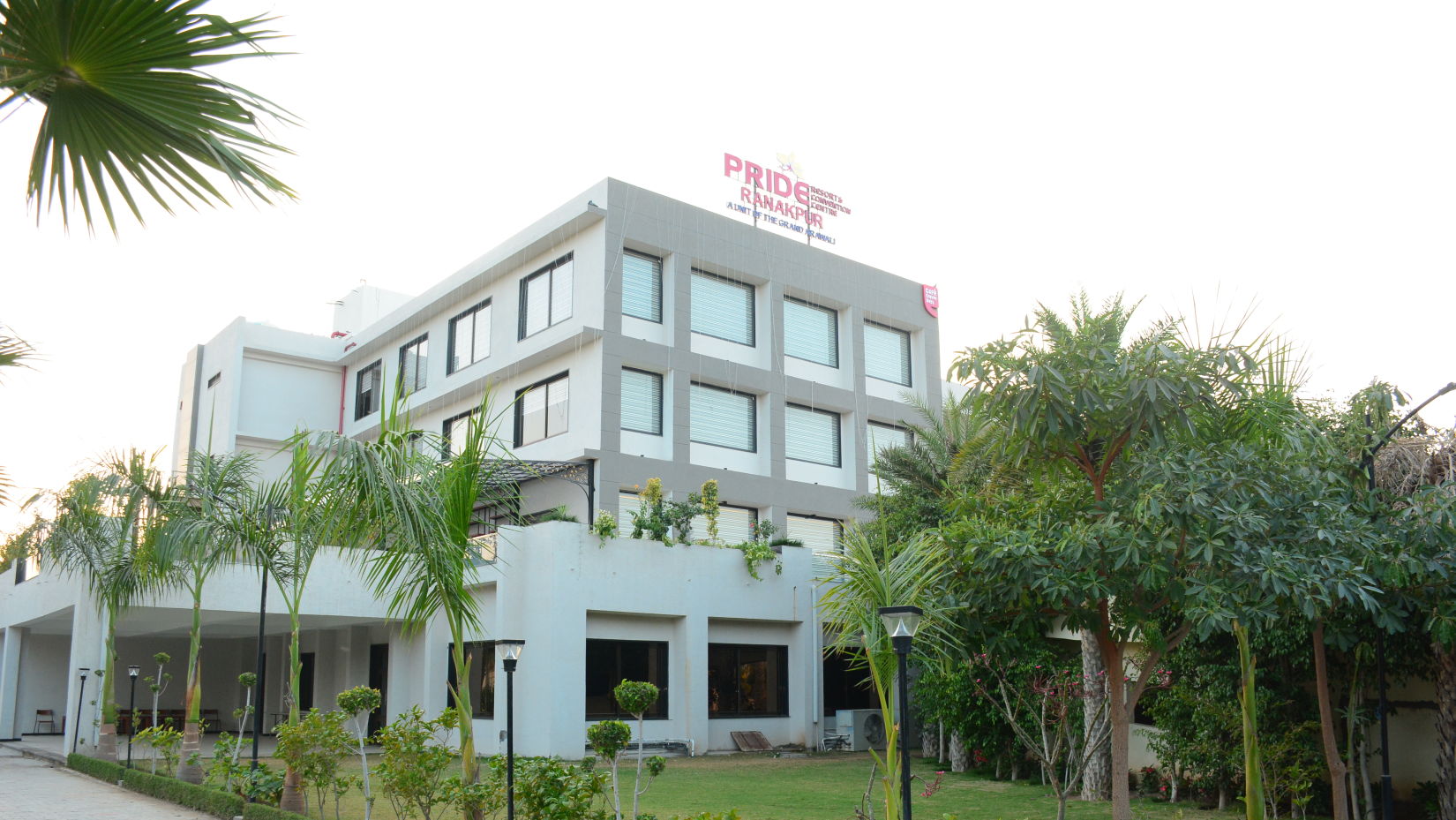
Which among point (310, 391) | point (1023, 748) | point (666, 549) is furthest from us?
point (310, 391)

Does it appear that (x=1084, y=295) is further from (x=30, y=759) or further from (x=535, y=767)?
(x=30, y=759)

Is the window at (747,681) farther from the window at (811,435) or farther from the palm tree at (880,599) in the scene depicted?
the palm tree at (880,599)

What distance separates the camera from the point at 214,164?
395 cm

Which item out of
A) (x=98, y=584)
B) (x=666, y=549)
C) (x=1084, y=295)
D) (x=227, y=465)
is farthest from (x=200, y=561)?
(x=1084, y=295)

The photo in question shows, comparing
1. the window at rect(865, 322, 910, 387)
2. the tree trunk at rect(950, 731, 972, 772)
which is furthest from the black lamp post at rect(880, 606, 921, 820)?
the window at rect(865, 322, 910, 387)

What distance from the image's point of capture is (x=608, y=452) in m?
26.1

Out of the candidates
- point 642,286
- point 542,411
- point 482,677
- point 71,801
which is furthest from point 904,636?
point 542,411

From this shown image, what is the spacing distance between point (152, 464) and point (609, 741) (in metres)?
12.3

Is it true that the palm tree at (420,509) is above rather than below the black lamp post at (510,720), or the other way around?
above

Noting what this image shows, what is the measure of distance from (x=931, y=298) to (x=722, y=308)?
316 inches

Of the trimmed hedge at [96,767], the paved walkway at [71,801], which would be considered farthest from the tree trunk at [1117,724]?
the trimmed hedge at [96,767]

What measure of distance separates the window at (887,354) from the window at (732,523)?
5.97m

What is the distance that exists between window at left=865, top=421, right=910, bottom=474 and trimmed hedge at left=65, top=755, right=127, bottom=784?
64.6 ft

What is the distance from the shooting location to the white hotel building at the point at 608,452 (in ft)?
75.9
